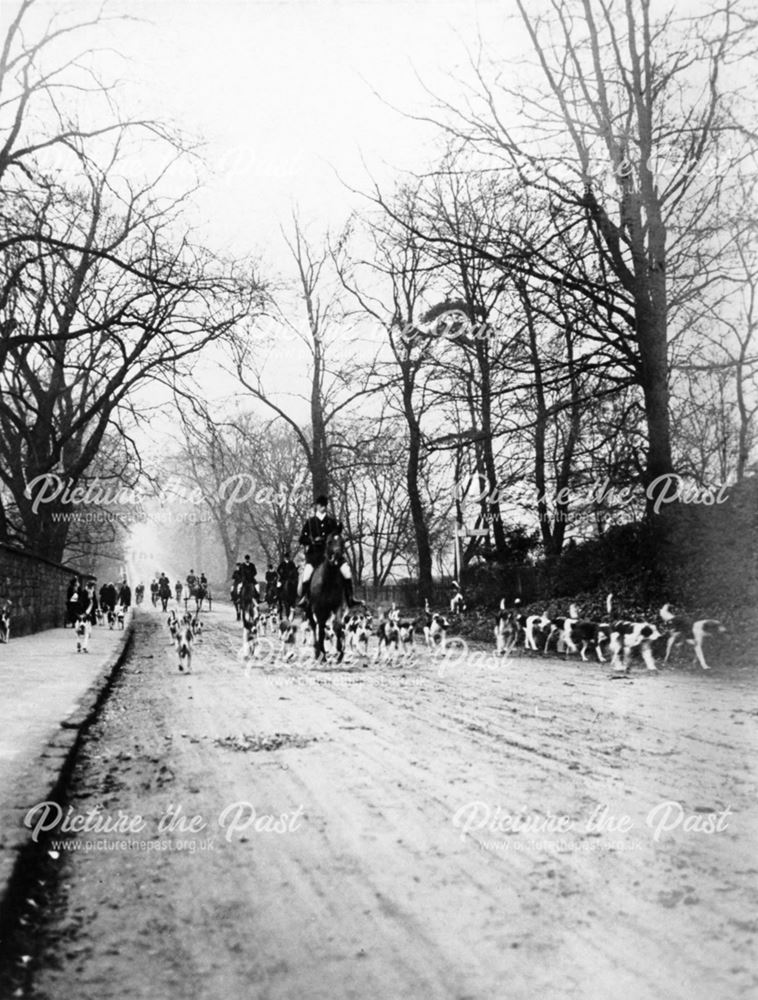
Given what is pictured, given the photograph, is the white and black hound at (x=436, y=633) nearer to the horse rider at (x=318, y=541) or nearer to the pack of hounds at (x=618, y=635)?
the pack of hounds at (x=618, y=635)

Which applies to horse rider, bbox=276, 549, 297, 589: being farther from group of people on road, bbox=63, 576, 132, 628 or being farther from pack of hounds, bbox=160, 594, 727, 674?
group of people on road, bbox=63, 576, 132, 628

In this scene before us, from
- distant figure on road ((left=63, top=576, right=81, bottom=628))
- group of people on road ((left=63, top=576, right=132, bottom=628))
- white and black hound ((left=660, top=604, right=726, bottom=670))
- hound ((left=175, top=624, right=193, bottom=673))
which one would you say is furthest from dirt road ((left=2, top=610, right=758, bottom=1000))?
group of people on road ((left=63, top=576, right=132, bottom=628))

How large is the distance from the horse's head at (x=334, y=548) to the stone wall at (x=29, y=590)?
25.5 ft

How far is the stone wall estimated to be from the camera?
731 inches

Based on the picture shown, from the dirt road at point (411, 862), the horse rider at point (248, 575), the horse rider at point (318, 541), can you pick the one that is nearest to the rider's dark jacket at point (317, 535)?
the horse rider at point (318, 541)

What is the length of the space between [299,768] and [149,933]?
7.91ft

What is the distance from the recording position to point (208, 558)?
384ft

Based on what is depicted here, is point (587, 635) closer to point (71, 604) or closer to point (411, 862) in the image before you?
point (411, 862)

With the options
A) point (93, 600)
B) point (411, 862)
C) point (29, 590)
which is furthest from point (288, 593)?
point (411, 862)

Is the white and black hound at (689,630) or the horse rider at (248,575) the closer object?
the white and black hound at (689,630)

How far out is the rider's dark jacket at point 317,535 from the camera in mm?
14578

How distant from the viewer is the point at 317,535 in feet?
48.1

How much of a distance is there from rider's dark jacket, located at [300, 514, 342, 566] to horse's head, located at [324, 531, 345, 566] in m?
0.13

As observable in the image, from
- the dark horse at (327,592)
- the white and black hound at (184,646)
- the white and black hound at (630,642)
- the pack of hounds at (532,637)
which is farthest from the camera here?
the dark horse at (327,592)
